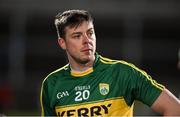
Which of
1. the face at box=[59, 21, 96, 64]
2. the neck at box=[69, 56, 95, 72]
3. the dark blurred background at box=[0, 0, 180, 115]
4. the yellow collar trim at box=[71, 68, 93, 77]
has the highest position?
the face at box=[59, 21, 96, 64]

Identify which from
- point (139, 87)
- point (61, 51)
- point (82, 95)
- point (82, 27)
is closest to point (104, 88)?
point (82, 95)

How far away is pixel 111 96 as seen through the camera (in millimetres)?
4723

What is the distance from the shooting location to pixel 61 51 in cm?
1588

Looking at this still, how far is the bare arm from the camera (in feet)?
14.4

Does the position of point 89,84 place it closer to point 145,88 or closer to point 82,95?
point 82,95

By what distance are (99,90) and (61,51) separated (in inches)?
438

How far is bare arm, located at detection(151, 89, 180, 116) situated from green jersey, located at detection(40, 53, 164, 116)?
4 centimetres

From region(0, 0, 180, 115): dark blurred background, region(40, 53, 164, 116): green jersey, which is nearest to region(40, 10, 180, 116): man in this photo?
region(40, 53, 164, 116): green jersey

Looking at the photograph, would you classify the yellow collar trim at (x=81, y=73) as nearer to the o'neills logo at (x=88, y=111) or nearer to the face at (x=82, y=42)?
the face at (x=82, y=42)

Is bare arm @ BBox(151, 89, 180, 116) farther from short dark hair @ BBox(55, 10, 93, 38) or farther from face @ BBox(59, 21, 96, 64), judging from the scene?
short dark hair @ BBox(55, 10, 93, 38)

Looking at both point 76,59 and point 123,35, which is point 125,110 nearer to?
point 76,59

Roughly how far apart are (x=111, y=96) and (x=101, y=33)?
12.3 m

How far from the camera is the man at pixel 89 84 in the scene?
456 centimetres

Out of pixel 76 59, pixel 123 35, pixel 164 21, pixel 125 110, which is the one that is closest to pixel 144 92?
pixel 125 110
